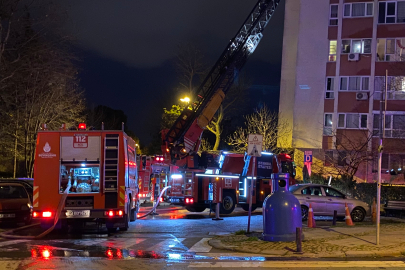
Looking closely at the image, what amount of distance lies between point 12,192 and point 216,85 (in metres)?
10.4

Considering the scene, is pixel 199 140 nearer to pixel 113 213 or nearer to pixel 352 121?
pixel 113 213

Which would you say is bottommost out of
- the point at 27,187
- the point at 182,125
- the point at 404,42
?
the point at 27,187

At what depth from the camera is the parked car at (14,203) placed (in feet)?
50.0

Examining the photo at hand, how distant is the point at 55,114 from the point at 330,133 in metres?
19.8

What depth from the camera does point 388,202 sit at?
828 inches

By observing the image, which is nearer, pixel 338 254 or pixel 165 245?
pixel 338 254

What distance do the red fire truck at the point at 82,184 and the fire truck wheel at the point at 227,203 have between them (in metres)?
6.97

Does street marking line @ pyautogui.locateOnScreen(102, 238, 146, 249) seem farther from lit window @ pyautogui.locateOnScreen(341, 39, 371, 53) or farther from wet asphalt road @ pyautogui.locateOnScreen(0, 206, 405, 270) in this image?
lit window @ pyautogui.locateOnScreen(341, 39, 371, 53)

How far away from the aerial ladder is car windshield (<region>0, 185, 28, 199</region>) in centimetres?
672

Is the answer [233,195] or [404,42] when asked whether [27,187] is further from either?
[404,42]

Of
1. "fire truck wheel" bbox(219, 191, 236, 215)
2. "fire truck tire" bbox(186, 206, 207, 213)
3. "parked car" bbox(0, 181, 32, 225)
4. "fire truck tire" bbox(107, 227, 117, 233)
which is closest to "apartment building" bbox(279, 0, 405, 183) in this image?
"fire truck wheel" bbox(219, 191, 236, 215)

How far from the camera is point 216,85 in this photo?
873 inches

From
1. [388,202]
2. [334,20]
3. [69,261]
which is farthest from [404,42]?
[69,261]

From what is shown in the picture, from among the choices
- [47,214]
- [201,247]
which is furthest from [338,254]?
[47,214]
